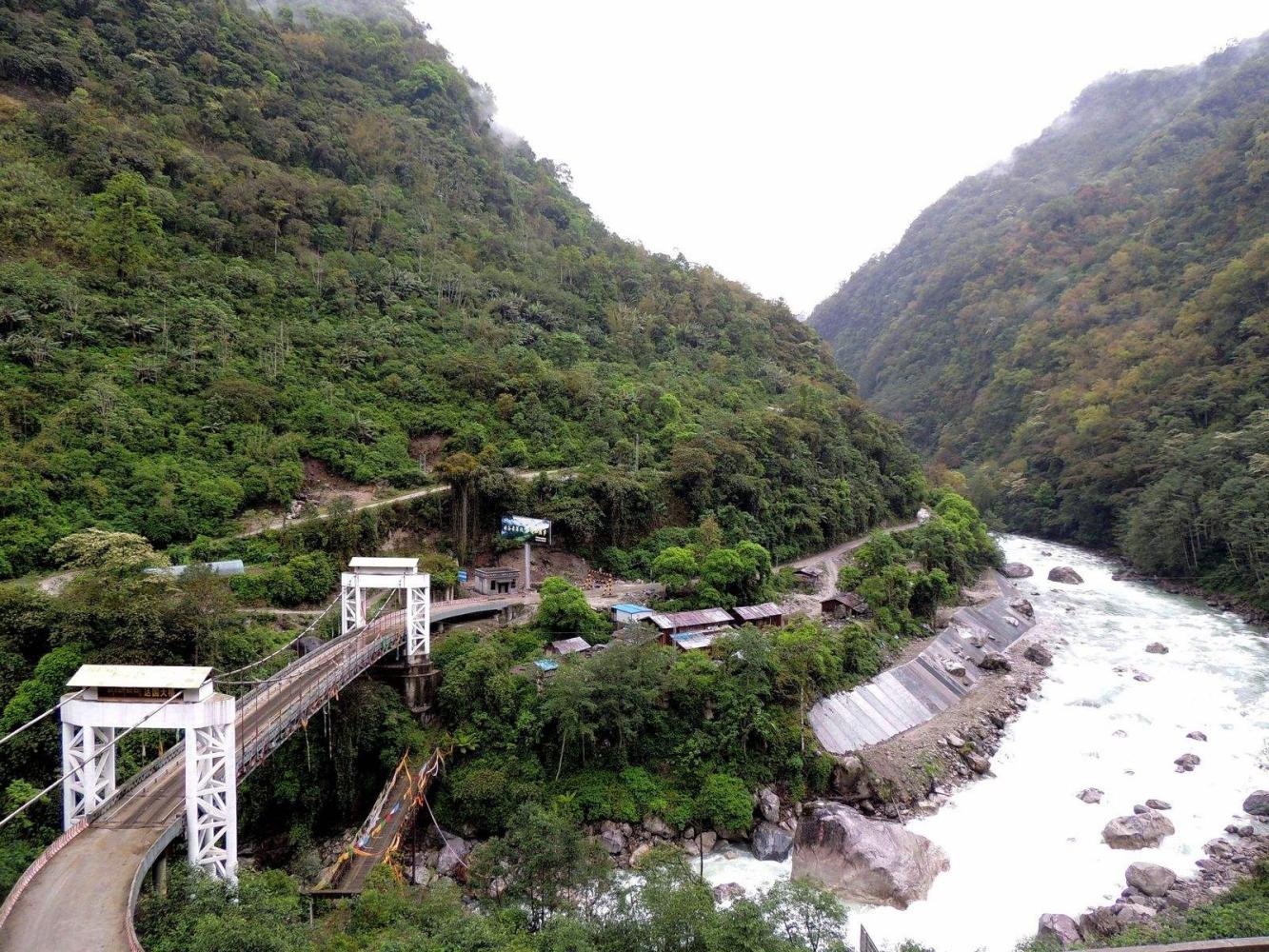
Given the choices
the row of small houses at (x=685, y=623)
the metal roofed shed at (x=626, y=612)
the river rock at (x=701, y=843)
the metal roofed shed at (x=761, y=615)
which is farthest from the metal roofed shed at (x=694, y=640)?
the river rock at (x=701, y=843)

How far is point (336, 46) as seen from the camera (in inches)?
2293

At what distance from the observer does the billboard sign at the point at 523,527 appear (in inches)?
1192

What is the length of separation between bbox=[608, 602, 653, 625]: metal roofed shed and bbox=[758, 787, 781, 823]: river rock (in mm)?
8274

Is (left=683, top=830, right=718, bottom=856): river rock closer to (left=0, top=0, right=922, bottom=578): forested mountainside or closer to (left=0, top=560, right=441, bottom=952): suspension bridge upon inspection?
(left=0, top=560, right=441, bottom=952): suspension bridge

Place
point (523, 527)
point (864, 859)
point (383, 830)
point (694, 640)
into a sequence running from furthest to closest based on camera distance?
point (523, 527)
point (694, 640)
point (864, 859)
point (383, 830)

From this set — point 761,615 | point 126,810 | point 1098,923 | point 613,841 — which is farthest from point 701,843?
point 126,810

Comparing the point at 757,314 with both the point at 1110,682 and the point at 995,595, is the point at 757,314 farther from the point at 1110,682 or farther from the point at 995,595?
the point at 1110,682

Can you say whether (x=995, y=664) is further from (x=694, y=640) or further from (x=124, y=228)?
(x=124, y=228)

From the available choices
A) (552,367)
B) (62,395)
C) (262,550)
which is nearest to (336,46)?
(552,367)

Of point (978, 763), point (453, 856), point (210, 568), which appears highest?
point (210, 568)

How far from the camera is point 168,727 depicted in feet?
38.2

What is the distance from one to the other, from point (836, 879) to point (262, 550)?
21.4 m

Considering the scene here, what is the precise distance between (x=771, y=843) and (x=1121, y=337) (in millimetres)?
63641

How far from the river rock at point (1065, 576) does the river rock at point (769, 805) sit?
34851mm
